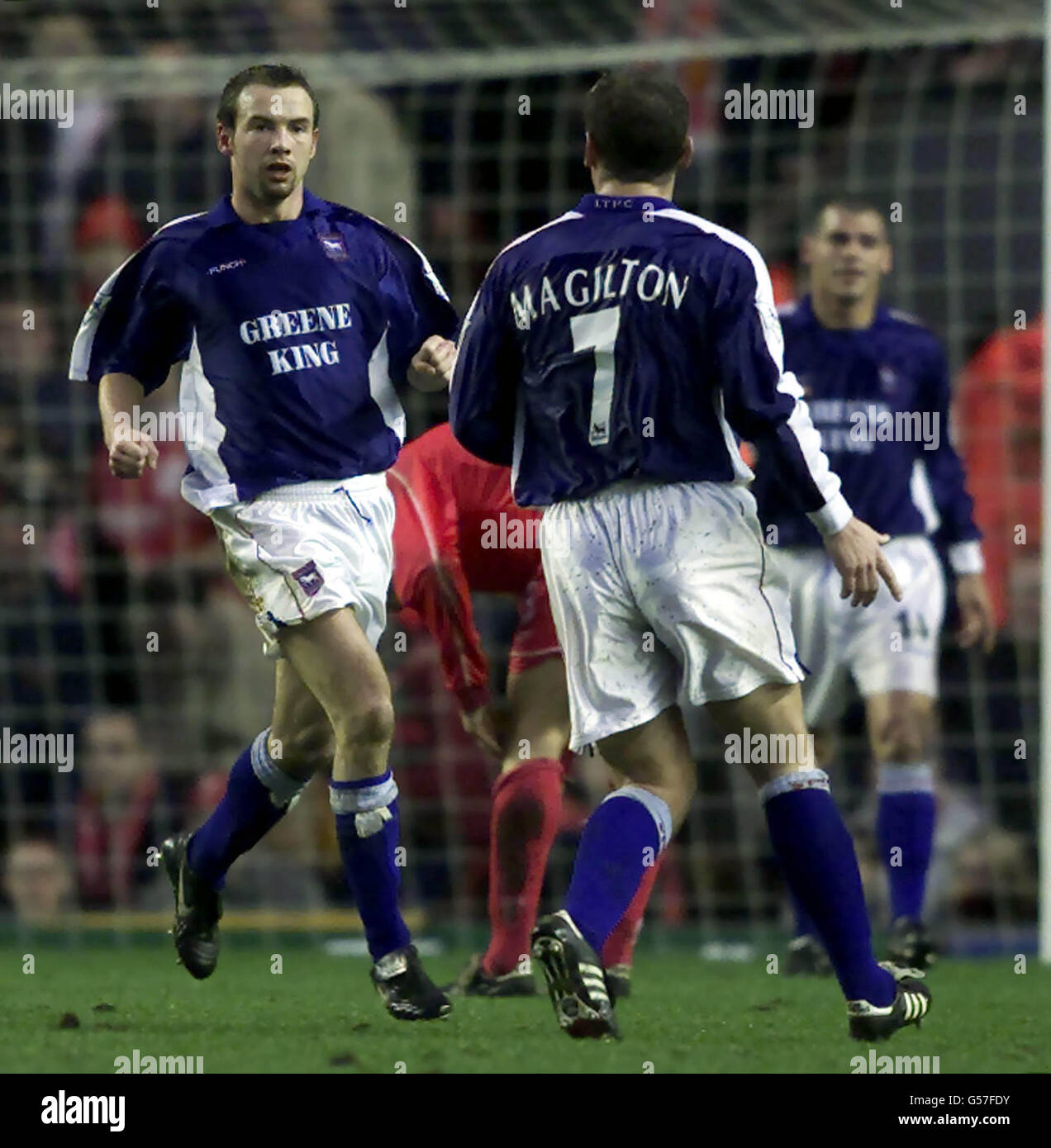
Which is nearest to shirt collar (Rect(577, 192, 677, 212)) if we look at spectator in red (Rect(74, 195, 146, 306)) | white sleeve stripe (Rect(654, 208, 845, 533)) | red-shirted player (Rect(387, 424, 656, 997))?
white sleeve stripe (Rect(654, 208, 845, 533))

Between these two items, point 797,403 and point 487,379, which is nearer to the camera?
point 797,403

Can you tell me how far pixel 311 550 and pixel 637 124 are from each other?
120cm

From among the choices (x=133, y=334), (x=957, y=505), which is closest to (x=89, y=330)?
(x=133, y=334)

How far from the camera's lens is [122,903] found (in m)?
9.19

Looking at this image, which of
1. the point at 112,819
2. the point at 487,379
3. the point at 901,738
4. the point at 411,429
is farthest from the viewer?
the point at 411,429

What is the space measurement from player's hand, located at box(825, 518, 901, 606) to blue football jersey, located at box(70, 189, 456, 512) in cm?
128

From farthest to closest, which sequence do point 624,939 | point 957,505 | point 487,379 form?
point 957,505, point 624,939, point 487,379

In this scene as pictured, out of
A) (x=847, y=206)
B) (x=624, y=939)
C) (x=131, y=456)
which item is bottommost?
(x=624, y=939)

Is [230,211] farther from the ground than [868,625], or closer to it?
farther from the ground

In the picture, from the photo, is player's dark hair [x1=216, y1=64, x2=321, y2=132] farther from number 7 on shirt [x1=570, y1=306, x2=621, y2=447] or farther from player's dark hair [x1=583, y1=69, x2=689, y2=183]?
number 7 on shirt [x1=570, y1=306, x2=621, y2=447]

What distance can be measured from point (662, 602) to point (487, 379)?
2.03 ft

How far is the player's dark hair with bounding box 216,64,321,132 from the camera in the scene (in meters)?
5.53

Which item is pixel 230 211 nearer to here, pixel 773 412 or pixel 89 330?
pixel 89 330

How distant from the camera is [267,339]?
550 centimetres
